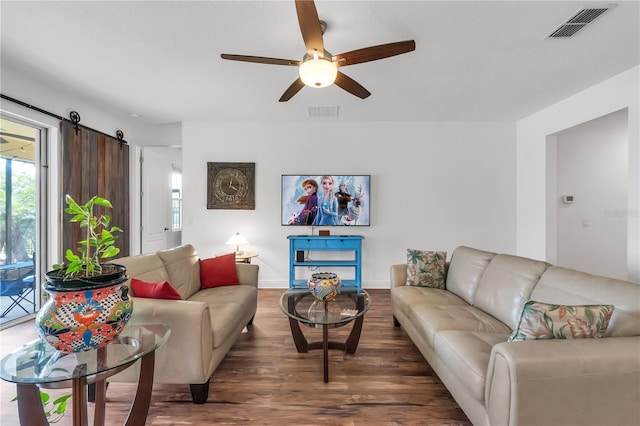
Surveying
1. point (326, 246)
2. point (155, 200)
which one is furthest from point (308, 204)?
point (155, 200)

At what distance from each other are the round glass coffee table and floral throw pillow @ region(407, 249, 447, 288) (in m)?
0.68

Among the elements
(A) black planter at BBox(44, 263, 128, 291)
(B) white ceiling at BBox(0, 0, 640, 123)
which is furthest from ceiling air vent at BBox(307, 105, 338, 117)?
(A) black planter at BBox(44, 263, 128, 291)

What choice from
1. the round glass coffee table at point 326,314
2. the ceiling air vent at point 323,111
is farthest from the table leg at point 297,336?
the ceiling air vent at point 323,111

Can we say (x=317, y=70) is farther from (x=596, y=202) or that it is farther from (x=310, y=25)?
(x=596, y=202)

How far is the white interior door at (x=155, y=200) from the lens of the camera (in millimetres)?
4660

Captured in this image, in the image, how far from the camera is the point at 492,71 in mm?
2789

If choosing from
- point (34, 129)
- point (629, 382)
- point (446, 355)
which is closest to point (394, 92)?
point (446, 355)

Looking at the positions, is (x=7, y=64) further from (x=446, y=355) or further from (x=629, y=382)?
(x=629, y=382)

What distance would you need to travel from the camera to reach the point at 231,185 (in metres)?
4.37

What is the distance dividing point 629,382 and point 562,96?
3.61 metres

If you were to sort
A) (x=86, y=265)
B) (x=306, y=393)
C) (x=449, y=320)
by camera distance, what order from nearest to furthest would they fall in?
(x=86, y=265)
(x=306, y=393)
(x=449, y=320)

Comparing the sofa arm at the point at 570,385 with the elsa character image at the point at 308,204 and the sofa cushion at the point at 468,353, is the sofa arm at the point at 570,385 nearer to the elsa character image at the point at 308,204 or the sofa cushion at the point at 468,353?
the sofa cushion at the point at 468,353

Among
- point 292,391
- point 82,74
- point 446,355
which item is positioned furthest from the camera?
point 82,74

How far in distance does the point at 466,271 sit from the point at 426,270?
0.38m
